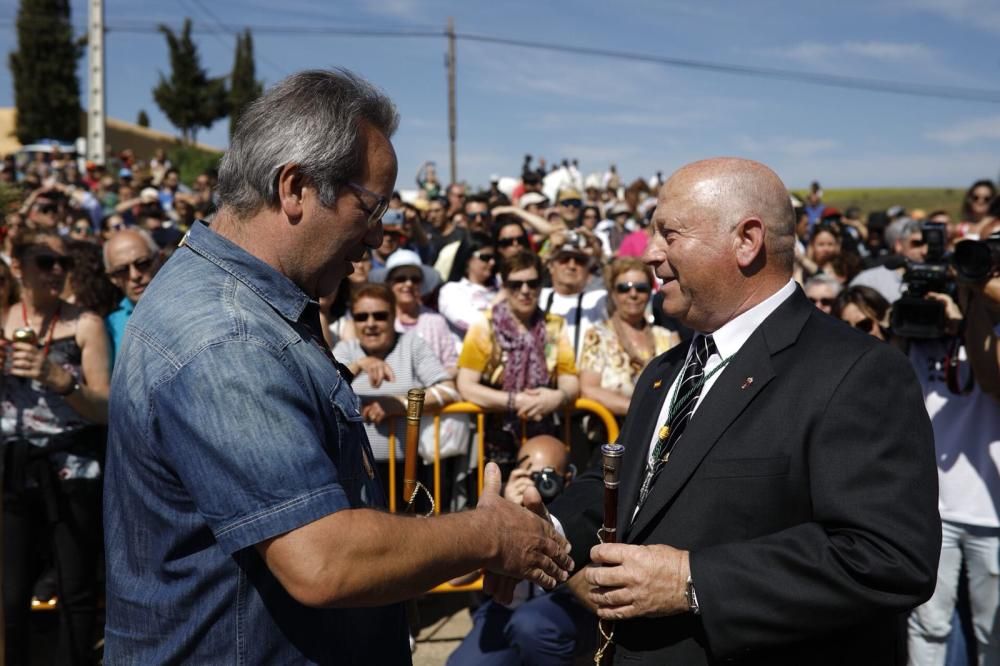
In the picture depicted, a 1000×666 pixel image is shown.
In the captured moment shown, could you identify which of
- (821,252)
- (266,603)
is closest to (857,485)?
(266,603)

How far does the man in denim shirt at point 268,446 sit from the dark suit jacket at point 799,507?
0.51 meters

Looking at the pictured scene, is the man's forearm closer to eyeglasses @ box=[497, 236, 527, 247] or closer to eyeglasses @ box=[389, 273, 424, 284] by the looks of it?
eyeglasses @ box=[389, 273, 424, 284]

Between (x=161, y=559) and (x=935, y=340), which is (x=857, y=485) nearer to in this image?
(x=161, y=559)

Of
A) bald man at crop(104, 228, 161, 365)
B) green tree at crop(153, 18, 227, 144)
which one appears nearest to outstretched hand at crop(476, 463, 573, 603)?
bald man at crop(104, 228, 161, 365)

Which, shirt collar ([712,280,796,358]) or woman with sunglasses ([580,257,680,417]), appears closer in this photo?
shirt collar ([712,280,796,358])

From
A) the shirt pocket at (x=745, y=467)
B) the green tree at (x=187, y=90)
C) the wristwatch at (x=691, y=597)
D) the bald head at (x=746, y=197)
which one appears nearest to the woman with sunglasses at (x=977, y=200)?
the bald head at (x=746, y=197)

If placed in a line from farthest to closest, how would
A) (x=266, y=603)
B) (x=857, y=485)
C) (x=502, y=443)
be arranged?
(x=502, y=443), (x=857, y=485), (x=266, y=603)

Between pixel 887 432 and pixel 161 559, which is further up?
pixel 887 432

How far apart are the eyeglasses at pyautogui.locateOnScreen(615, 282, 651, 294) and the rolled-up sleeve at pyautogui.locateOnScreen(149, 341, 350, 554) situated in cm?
445

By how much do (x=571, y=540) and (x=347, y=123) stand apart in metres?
1.49

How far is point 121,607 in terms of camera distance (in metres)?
1.89

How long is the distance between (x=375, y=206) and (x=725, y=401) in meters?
1.04

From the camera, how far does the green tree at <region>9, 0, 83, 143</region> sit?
52.6 metres

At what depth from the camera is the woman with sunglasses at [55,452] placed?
427cm
